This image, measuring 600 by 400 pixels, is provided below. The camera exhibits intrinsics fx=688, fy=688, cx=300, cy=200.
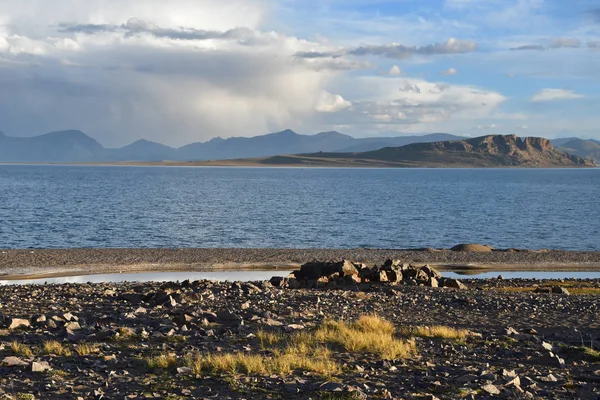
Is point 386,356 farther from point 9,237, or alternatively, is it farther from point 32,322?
point 9,237

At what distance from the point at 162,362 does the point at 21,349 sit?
11.7 ft

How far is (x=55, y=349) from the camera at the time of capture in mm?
14922

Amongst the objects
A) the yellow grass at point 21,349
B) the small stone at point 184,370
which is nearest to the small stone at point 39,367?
the yellow grass at point 21,349

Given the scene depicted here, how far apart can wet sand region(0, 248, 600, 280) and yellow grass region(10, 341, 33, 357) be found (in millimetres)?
25349

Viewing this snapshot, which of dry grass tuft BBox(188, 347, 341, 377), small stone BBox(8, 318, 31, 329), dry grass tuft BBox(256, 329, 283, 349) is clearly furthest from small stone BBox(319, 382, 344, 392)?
small stone BBox(8, 318, 31, 329)

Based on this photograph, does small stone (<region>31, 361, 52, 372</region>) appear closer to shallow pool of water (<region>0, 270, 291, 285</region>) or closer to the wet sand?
shallow pool of water (<region>0, 270, 291, 285</region>)

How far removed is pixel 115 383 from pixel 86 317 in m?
7.77

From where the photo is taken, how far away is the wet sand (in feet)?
141

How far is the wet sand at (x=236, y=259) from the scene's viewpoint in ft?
141

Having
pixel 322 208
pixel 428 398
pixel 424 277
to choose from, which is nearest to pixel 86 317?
pixel 428 398

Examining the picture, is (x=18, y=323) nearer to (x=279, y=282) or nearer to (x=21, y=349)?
(x=21, y=349)

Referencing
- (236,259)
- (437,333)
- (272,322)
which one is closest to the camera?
(437,333)

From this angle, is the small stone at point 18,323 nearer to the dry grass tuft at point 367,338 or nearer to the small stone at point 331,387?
the dry grass tuft at point 367,338

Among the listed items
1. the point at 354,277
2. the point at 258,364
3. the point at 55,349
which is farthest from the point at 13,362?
the point at 354,277
